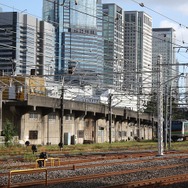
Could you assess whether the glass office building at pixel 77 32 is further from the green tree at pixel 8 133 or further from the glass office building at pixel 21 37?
the green tree at pixel 8 133

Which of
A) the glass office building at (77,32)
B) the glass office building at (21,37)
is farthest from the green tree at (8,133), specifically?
the glass office building at (77,32)

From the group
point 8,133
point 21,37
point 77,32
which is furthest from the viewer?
point 21,37

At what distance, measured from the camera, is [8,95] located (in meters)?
51.2

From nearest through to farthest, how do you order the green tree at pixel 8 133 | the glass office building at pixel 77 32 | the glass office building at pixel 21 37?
the glass office building at pixel 77 32, the glass office building at pixel 21 37, the green tree at pixel 8 133

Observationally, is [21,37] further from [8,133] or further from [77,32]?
[8,133]

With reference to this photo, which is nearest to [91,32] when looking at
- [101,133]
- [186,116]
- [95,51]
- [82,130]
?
[95,51]

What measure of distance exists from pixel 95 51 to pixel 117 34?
302 centimetres

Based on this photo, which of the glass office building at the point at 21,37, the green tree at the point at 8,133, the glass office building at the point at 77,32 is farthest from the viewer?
the green tree at the point at 8,133

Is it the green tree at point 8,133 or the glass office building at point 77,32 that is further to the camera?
the green tree at point 8,133

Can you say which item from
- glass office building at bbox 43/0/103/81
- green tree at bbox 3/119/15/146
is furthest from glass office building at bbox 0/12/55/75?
green tree at bbox 3/119/15/146

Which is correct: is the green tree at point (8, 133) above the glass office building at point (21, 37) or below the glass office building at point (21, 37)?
below

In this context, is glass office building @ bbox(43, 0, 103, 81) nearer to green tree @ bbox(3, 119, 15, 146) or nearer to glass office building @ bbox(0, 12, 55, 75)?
glass office building @ bbox(0, 12, 55, 75)

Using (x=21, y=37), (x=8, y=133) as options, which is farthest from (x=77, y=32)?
(x=8, y=133)

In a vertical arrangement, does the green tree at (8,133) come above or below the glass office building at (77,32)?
below
